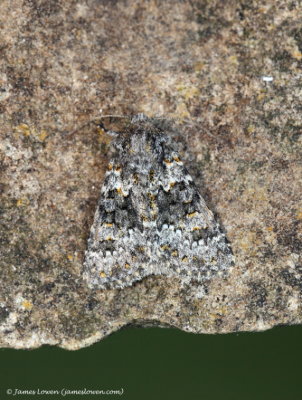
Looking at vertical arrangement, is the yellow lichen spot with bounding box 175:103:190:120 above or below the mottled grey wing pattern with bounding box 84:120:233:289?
above

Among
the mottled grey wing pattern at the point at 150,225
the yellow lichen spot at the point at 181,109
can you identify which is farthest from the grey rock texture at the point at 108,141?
the mottled grey wing pattern at the point at 150,225

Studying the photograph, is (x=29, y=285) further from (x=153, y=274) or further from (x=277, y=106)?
(x=277, y=106)

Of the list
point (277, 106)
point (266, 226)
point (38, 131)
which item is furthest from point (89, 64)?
point (266, 226)

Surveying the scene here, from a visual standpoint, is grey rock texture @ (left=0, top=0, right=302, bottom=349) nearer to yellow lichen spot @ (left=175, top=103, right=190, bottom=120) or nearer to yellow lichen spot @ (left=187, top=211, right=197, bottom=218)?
yellow lichen spot @ (left=175, top=103, right=190, bottom=120)

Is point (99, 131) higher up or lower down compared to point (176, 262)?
higher up

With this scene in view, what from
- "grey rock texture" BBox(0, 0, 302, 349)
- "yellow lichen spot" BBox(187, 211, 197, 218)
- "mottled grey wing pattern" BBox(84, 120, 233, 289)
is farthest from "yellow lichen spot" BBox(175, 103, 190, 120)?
"yellow lichen spot" BBox(187, 211, 197, 218)

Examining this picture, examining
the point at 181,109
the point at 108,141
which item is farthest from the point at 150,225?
the point at 181,109

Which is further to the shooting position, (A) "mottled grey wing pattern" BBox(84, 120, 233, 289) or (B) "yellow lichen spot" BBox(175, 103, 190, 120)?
(B) "yellow lichen spot" BBox(175, 103, 190, 120)
